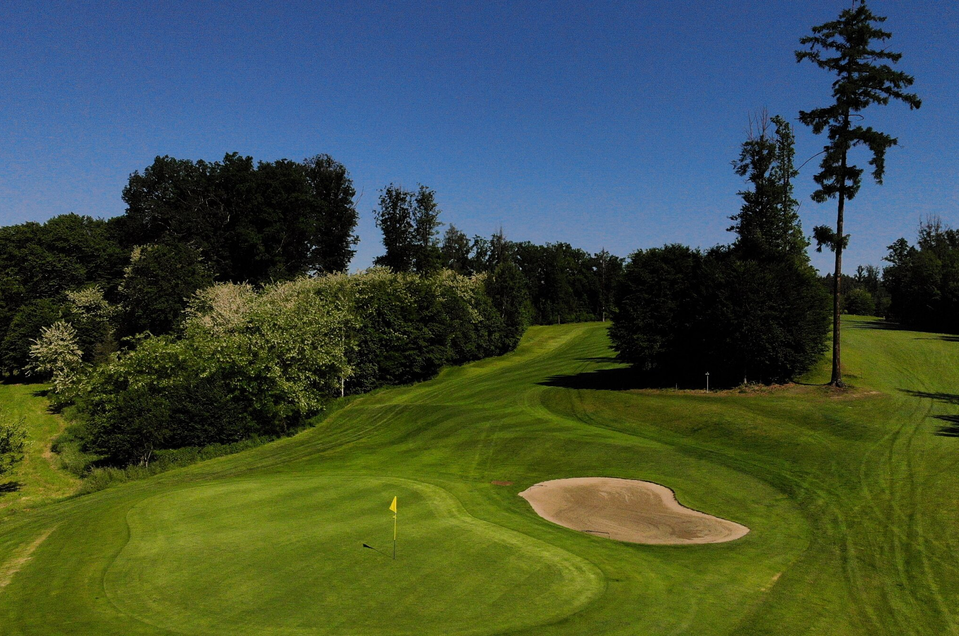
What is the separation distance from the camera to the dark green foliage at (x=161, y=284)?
6241 centimetres

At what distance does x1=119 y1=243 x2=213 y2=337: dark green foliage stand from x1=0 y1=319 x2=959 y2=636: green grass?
3749cm

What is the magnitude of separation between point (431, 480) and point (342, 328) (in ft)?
103

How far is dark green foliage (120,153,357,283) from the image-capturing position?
238ft

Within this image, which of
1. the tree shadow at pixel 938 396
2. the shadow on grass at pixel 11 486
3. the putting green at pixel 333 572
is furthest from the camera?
the shadow on grass at pixel 11 486

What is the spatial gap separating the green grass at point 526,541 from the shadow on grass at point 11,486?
13.6 metres

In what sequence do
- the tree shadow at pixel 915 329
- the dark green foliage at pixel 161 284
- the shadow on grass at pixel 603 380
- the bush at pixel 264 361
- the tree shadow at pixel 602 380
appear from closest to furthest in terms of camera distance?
the bush at pixel 264 361 < the shadow on grass at pixel 603 380 < the tree shadow at pixel 602 380 < the tree shadow at pixel 915 329 < the dark green foliage at pixel 161 284

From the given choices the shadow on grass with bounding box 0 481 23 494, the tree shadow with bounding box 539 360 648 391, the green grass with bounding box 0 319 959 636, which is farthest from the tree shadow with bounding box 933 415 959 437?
the shadow on grass with bounding box 0 481 23 494

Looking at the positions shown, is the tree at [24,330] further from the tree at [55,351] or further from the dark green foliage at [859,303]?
the dark green foliage at [859,303]

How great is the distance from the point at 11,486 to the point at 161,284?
30.4m

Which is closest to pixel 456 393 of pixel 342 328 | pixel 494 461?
pixel 342 328

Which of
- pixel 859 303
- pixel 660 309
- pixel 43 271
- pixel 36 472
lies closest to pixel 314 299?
pixel 36 472

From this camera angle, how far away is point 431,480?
23344 millimetres

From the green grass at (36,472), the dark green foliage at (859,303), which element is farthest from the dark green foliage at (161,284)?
the dark green foliage at (859,303)

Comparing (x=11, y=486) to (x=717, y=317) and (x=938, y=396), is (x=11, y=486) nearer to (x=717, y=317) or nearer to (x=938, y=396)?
(x=717, y=317)
